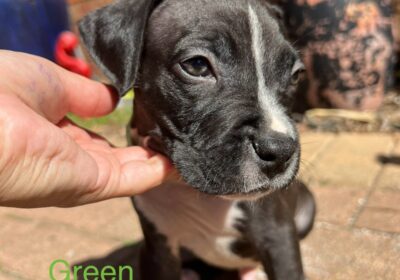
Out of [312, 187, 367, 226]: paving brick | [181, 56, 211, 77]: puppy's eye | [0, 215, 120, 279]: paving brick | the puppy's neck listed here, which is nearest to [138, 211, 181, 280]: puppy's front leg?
the puppy's neck

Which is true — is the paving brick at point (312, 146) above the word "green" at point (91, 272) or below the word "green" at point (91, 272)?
below

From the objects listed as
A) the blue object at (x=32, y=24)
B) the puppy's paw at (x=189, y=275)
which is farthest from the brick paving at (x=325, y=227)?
the blue object at (x=32, y=24)

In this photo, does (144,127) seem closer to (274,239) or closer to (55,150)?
(55,150)

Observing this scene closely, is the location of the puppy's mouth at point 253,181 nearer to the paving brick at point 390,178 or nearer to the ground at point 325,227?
the ground at point 325,227

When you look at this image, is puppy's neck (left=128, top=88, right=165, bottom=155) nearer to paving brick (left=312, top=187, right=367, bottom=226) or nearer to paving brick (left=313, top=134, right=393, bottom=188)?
paving brick (left=312, top=187, right=367, bottom=226)

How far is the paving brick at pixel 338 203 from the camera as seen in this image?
3.55m

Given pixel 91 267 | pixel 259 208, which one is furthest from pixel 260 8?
pixel 91 267

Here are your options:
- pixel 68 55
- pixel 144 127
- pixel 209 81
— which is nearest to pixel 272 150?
pixel 209 81

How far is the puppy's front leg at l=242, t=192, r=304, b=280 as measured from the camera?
8.17 ft

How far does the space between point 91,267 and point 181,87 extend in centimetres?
145

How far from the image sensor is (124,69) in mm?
2451

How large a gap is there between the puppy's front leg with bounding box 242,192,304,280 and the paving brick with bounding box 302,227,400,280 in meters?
0.57

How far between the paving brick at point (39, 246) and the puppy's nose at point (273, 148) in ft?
5.81

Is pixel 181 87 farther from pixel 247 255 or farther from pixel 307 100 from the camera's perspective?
pixel 307 100
